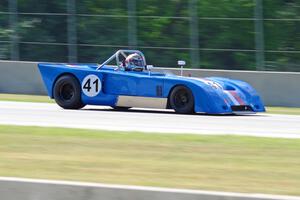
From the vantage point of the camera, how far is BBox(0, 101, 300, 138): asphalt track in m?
13.5

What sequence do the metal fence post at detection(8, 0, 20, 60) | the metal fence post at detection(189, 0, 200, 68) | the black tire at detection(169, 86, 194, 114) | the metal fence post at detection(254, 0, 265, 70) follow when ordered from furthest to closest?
1. the metal fence post at detection(8, 0, 20, 60)
2. the metal fence post at detection(189, 0, 200, 68)
3. the metal fence post at detection(254, 0, 265, 70)
4. the black tire at detection(169, 86, 194, 114)

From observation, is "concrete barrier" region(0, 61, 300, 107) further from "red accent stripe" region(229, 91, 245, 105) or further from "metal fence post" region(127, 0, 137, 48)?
"red accent stripe" region(229, 91, 245, 105)

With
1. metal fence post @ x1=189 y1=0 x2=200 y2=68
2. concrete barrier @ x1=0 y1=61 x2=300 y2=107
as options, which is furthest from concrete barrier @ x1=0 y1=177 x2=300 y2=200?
metal fence post @ x1=189 y1=0 x2=200 y2=68

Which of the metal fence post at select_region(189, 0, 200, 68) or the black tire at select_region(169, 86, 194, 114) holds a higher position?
the metal fence post at select_region(189, 0, 200, 68)

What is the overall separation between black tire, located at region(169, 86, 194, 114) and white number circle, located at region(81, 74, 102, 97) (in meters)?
1.75

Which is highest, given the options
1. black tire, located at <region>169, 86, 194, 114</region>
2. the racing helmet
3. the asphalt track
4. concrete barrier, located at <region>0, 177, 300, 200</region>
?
the racing helmet

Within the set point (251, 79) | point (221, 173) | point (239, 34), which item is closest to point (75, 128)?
point (221, 173)

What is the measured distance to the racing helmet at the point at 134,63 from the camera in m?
18.4

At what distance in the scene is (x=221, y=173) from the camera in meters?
8.36

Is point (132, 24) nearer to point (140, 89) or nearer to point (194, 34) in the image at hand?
point (194, 34)

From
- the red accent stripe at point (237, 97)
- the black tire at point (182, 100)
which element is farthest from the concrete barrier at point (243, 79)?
the black tire at point (182, 100)

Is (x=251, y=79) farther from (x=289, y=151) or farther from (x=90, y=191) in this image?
(x=90, y=191)

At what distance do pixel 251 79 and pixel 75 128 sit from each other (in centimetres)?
1038

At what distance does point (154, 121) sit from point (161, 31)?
10.8 m
